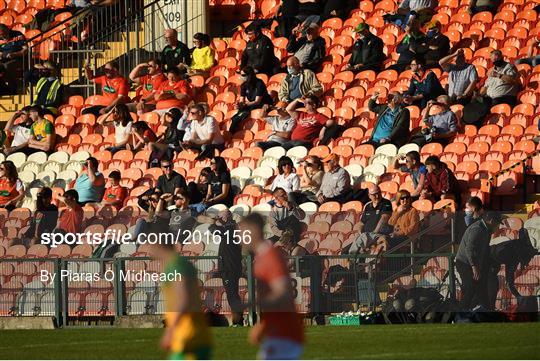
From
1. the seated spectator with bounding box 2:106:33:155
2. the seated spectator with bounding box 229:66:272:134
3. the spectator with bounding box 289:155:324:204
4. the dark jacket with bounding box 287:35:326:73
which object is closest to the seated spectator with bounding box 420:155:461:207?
the spectator with bounding box 289:155:324:204

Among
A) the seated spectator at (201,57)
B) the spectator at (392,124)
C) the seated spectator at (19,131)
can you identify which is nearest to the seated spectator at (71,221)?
the spectator at (392,124)

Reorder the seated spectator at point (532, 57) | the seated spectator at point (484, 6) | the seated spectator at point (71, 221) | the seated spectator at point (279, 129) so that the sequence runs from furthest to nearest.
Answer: the seated spectator at point (484, 6) < the seated spectator at point (279, 129) < the seated spectator at point (532, 57) < the seated spectator at point (71, 221)

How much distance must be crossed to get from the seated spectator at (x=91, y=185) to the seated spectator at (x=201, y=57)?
353 cm

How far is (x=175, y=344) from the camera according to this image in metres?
10.7

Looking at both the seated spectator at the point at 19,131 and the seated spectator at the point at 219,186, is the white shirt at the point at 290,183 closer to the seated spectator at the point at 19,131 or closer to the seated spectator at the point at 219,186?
the seated spectator at the point at 219,186

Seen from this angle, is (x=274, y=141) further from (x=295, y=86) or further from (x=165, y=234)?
(x=165, y=234)

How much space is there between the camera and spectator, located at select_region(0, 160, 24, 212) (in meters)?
24.2

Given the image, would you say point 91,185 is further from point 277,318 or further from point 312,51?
point 277,318

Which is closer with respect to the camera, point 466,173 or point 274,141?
point 466,173

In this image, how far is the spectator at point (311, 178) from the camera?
71.4 feet

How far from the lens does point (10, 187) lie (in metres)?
24.2

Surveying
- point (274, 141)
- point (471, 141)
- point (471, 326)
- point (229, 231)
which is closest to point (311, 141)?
point (274, 141)

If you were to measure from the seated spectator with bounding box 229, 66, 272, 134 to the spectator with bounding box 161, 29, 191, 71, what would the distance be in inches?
79.2

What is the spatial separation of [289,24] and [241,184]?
15.1 feet
